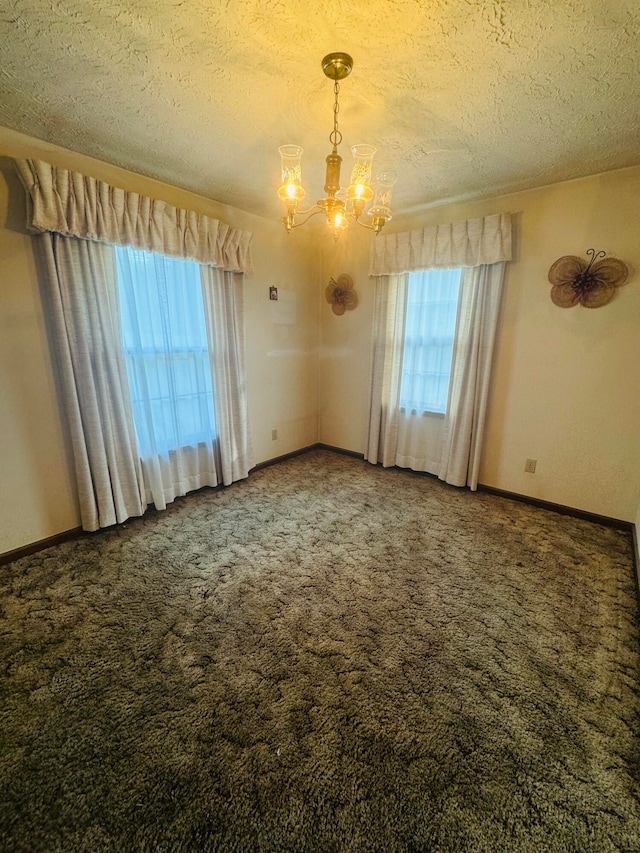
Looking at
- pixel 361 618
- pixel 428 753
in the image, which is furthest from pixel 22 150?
pixel 428 753

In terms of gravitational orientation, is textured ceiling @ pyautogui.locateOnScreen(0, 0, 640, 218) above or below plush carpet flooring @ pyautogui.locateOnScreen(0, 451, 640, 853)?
above

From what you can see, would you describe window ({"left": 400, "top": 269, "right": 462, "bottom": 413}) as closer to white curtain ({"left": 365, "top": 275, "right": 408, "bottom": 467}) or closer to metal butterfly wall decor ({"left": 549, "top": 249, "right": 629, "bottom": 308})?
white curtain ({"left": 365, "top": 275, "right": 408, "bottom": 467})

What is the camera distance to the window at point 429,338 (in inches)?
117

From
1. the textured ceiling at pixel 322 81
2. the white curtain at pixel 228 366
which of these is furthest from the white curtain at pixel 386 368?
the white curtain at pixel 228 366

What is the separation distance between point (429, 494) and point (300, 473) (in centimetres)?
126

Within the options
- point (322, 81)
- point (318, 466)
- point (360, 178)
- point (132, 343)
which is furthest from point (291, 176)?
point (318, 466)

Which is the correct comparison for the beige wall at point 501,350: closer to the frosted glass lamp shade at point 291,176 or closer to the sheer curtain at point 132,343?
the sheer curtain at point 132,343

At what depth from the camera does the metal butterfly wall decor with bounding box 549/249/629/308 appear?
2.26 m

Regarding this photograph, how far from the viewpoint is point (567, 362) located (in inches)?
99.0

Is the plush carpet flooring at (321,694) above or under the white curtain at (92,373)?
under

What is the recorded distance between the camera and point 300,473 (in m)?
3.44

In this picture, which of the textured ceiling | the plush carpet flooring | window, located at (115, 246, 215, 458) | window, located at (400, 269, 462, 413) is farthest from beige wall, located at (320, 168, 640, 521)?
window, located at (115, 246, 215, 458)

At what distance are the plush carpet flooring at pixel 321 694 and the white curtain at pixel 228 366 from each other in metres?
0.90

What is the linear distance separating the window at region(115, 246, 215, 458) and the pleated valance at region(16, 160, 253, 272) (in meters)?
0.12
